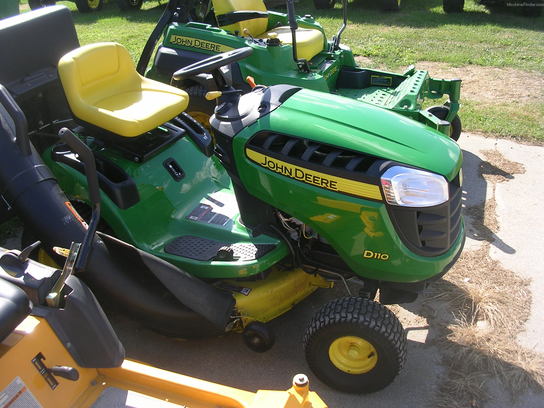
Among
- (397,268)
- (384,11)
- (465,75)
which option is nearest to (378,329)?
(397,268)

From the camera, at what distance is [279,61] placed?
4328mm

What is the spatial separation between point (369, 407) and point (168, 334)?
951 mm

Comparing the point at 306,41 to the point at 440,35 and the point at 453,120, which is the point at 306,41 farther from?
the point at 440,35

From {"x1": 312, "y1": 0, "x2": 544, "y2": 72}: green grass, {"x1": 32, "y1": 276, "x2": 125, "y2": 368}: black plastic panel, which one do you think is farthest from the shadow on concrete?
{"x1": 312, "y1": 0, "x2": 544, "y2": 72}: green grass

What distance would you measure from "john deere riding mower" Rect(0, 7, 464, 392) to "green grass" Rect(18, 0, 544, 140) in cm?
302

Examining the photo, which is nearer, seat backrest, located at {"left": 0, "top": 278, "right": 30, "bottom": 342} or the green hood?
seat backrest, located at {"left": 0, "top": 278, "right": 30, "bottom": 342}

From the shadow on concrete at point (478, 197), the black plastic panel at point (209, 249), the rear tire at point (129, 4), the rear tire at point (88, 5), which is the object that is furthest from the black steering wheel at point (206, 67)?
the rear tire at point (88, 5)

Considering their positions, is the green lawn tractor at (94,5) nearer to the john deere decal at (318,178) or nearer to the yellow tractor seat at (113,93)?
the yellow tractor seat at (113,93)

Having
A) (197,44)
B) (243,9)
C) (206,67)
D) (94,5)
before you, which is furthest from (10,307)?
(94,5)

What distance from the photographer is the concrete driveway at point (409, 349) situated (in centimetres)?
237

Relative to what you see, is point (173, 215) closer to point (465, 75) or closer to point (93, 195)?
point (93, 195)

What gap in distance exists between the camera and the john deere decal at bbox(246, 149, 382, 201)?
2.05 m

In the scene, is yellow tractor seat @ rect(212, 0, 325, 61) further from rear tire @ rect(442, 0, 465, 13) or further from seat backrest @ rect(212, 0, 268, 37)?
rear tire @ rect(442, 0, 465, 13)

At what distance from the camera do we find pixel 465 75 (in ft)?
20.7
